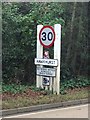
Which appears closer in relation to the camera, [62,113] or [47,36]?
[62,113]

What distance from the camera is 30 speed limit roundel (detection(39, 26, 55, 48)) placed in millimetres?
12336

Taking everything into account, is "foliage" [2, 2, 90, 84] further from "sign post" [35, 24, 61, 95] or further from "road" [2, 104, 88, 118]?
"road" [2, 104, 88, 118]

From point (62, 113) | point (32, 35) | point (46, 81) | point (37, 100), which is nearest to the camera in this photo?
point (62, 113)

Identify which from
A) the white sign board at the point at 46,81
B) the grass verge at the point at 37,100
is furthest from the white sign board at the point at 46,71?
the grass verge at the point at 37,100

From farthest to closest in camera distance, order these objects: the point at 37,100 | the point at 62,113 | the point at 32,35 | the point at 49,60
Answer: the point at 32,35, the point at 49,60, the point at 37,100, the point at 62,113

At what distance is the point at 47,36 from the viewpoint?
12523 mm

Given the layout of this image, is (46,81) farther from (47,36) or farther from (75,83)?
(75,83)

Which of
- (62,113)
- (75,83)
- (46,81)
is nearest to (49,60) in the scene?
(46,81)

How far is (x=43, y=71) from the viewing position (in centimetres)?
1263

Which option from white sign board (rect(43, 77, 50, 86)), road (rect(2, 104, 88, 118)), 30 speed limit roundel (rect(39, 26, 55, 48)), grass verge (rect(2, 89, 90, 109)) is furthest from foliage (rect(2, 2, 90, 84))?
road (rect(2, 104, 88, 118))

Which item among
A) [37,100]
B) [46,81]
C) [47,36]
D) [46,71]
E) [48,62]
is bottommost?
[37,100]

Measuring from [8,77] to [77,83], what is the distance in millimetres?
3289

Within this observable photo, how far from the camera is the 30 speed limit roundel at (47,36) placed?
12336 mm

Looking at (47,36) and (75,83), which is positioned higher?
(47,36)
